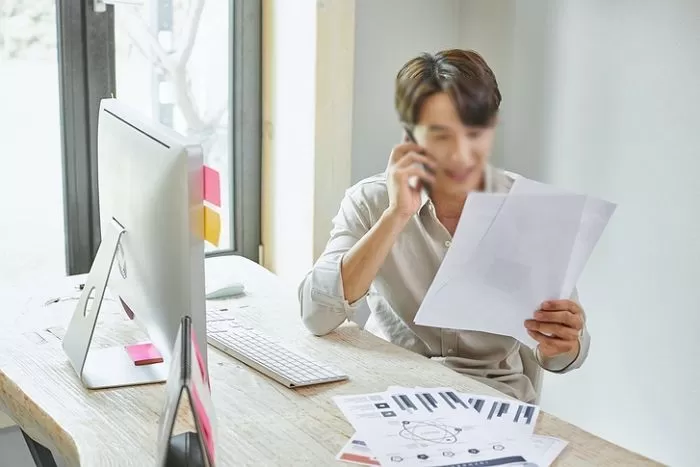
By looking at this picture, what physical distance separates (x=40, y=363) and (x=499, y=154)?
0.86 m

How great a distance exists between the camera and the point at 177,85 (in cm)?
262

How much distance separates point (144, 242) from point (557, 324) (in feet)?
2.14

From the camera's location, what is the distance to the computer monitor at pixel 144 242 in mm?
1407

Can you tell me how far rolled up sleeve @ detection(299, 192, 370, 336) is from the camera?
1818mm

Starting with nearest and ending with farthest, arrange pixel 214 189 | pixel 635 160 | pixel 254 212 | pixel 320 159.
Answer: pixel 214 189 < pixel 635 160 < pixel 320 159 < pixel 254 212

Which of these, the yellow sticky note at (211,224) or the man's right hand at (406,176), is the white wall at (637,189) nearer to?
the man's right hand at (406,176)

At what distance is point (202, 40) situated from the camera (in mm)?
2650

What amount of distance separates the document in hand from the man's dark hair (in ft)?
0.68

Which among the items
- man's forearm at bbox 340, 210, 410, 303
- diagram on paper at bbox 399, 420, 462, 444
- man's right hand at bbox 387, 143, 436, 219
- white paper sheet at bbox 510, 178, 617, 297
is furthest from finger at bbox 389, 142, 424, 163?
diagram on paper at bbox 399, 420, 462, 444

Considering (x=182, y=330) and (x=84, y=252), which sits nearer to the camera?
(x=182, y=330)

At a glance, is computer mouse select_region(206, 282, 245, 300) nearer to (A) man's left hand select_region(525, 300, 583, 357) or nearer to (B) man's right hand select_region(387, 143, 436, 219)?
(B) man's right hand select_region(387, 143, 436, 219)

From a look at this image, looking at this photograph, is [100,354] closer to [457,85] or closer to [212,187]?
[212,187]

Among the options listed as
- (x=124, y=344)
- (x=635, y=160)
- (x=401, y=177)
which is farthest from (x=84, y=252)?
(x=635, y=160)

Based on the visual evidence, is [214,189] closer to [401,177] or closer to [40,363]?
[401,177]
